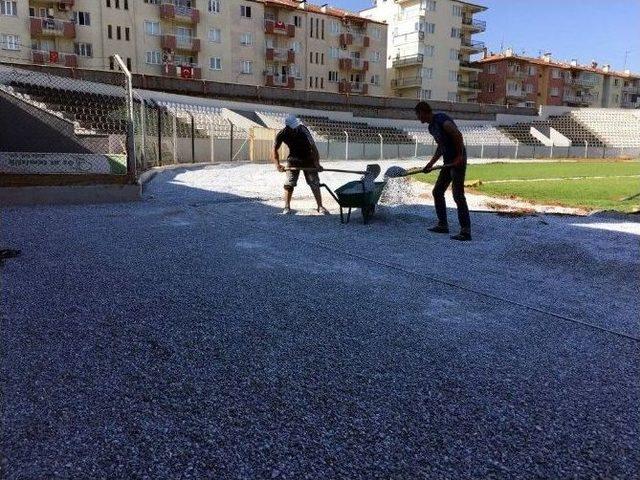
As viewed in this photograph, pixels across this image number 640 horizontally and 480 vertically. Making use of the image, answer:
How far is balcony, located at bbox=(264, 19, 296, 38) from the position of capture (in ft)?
172

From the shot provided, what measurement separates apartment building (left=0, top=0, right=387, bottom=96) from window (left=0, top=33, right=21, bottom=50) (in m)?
0.07

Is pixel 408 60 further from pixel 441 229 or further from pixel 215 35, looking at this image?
pixel 441 229

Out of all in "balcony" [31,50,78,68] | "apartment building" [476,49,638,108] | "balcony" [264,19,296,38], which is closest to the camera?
"balcony" [31,50,78,68]

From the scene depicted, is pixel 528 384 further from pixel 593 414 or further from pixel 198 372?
pixel 198 372

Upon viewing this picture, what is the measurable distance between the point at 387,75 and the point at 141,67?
3492 centimetres

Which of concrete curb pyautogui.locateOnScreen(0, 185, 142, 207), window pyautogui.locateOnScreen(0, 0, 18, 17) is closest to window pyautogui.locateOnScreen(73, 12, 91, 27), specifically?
window pyautogui.locateOnScreen(0, 0, 18, 17)

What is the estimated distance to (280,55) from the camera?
2111 inches

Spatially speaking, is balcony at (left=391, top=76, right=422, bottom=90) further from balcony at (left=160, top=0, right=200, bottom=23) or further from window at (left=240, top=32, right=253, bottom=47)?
balcony at (left=160, top=0, right=200, bottom=23)

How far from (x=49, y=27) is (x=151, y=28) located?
847 cm

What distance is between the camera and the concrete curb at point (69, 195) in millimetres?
9844

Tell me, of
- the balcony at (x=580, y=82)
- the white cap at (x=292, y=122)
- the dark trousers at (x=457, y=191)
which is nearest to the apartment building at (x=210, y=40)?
the balcony at (x=580, y=82)

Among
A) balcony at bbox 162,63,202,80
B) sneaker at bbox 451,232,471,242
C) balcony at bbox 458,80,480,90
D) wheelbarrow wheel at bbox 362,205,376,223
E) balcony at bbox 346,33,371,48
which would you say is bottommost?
sneaker at bbox 451,232,471,242

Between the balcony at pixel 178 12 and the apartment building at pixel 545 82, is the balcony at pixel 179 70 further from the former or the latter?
the apartment building at pixel 545 82

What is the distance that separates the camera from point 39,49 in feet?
141
